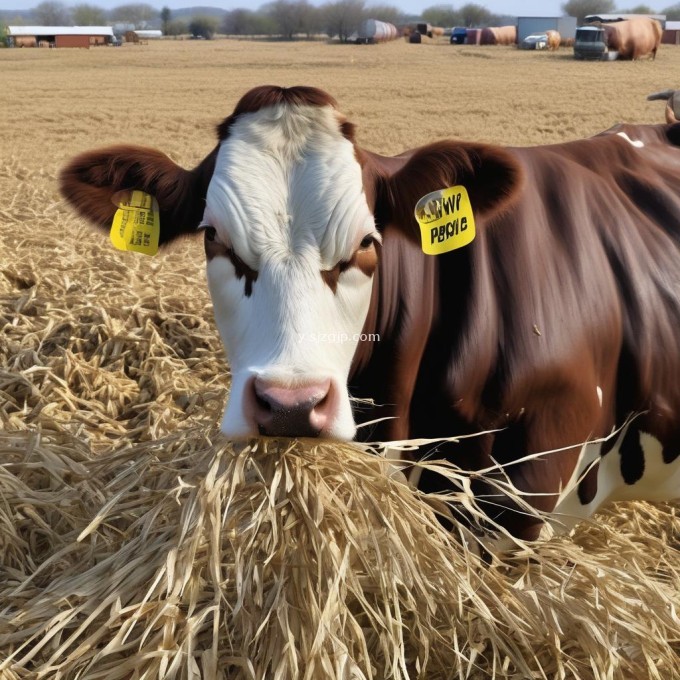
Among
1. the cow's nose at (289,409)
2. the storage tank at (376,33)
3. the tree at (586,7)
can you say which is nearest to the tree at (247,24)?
the storage tank at (376,33)

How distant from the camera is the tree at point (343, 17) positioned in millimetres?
85812

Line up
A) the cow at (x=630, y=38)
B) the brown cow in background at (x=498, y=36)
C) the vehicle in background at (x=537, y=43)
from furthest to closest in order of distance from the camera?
the brown cow in background at (x=498, y=36)
the vehicle in background at (x=537, y=43)
the cow at (x=630, y=38)

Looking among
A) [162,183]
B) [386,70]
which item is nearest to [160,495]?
[162,183]

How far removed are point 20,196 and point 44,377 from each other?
5772mm

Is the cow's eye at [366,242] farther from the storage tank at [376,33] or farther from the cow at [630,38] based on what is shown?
the storage tank at [376,33]

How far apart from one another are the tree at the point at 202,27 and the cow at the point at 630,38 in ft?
238

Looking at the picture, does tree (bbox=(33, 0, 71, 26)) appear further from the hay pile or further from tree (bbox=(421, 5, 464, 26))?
the hay pile

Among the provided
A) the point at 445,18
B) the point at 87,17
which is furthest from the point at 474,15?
the point at 87,17

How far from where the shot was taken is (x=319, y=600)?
2412 mm

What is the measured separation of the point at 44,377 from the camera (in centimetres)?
484

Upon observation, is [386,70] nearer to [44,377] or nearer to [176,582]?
[44,377]

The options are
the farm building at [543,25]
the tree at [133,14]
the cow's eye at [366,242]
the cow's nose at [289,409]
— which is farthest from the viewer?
the tree at [133,14]

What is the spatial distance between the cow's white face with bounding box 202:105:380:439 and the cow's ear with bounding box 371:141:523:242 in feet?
0.66

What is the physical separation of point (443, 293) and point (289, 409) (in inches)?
39.5
